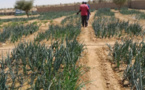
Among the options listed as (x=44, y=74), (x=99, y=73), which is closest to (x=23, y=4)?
(x=99, y=73)

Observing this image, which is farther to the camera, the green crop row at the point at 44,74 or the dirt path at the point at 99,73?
the dirt path at the point at 99,73

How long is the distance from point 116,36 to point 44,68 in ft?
14.7

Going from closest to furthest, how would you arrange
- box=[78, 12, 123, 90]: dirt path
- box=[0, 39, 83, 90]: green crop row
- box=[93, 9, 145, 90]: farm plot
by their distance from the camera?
box=[0, 39, 83, 90]: green crop row
box=[93, 9, 145, 90]: farm plot
box=[78, 12, 123, 90]: dirt path

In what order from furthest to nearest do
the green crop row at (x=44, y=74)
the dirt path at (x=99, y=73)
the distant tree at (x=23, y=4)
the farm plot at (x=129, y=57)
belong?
1. the distant tree at (x=23, y=4)
2. the dirt path at (x=99, y=73)
3. the farm plot at (x=129, y=57)
4. the green crop row at (x=44, y=74)

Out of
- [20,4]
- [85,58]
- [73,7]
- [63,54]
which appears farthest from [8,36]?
[73,7]

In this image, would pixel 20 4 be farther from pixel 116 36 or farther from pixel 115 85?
pixel 115 85

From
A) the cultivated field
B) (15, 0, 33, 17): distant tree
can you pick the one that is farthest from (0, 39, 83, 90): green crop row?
(15, 0, 33, 17): distant tree

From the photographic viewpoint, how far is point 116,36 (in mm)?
6652

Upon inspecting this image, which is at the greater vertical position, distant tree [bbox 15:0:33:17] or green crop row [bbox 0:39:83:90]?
distant tree [bbox 15:0:33:17]

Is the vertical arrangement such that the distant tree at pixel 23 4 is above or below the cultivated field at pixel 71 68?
above

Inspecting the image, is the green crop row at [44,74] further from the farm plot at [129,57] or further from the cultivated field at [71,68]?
the farm plot at [129,57]

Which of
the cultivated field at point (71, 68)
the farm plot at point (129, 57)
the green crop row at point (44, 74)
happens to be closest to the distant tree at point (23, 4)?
the farm plot at point (129, 57)

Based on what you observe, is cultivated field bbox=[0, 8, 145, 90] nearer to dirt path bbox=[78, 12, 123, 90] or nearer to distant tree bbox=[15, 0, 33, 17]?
dirt path bbox=[78, 12, 123, 90]

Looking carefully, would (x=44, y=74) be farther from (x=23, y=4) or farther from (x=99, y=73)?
(x=23, y=4)
